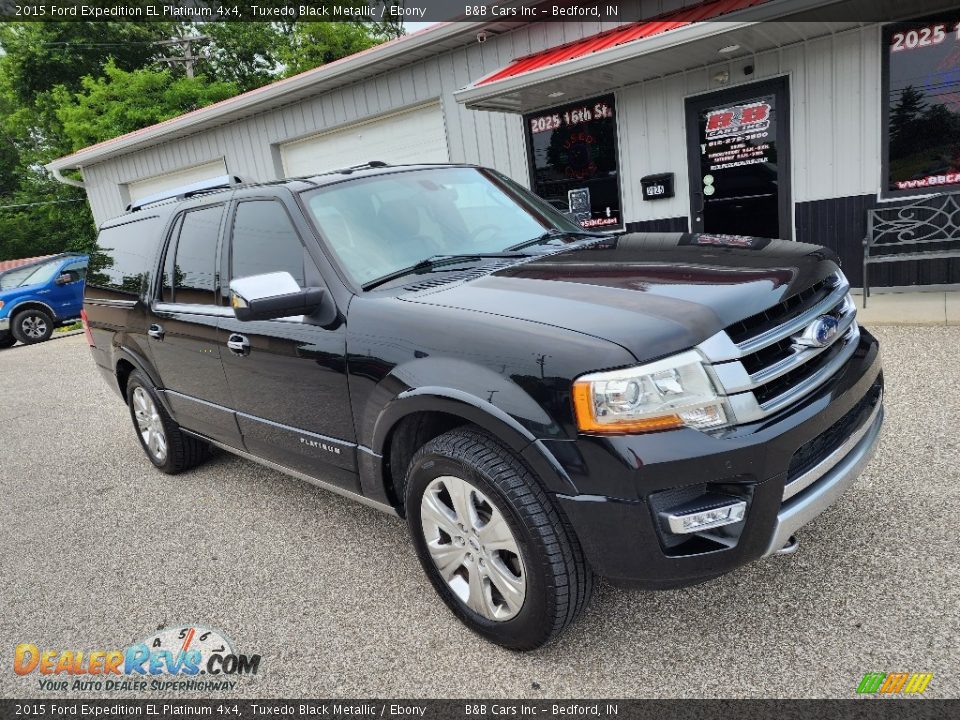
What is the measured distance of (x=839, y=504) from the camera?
3.17m

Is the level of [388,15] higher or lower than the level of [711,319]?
higher

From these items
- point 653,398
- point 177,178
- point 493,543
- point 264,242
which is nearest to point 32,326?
point 177,178

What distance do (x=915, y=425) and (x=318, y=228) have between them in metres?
3.57

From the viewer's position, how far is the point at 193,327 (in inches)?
147

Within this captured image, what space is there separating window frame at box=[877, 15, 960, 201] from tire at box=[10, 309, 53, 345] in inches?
572

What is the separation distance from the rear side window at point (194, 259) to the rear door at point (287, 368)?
0.61 ft

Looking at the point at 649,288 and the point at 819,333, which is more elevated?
the point at 649,288

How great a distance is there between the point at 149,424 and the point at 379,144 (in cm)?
763

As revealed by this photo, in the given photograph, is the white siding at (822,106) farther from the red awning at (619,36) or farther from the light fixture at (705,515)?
the light fixture at (705,515)

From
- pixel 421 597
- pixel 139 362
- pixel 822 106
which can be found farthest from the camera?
pixel 822 106

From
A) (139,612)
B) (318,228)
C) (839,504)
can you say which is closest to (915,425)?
(839,504)

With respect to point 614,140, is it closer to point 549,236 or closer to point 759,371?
point 549,236

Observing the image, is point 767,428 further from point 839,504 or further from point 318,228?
point 318,228

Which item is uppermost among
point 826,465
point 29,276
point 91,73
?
point 91,73
